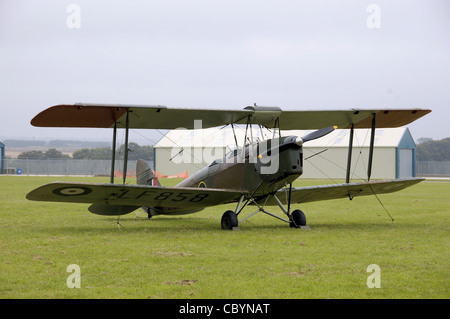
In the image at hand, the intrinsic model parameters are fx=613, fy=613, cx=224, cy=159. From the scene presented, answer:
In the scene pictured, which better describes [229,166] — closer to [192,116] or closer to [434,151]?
[192,116]

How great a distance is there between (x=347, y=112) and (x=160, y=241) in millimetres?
5405

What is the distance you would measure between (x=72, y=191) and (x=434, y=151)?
320 ft

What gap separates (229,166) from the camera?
42.4ft

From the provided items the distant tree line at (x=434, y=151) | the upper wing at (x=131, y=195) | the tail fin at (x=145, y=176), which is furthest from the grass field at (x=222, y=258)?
the distant tree line at (x=434, y=151)

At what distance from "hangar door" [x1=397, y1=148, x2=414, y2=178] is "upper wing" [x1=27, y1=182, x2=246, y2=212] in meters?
41.2

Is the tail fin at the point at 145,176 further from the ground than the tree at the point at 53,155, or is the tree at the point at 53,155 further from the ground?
the tree at the point at 53,155

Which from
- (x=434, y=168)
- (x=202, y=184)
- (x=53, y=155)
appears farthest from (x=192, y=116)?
(x=53, y=155)

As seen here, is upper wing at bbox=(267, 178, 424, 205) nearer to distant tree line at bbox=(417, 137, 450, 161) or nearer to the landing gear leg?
the landing gear leg

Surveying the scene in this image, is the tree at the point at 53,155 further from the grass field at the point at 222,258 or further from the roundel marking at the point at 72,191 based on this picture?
the roundel marking at the point at 72,191

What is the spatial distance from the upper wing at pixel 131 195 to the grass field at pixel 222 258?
0.56 meters

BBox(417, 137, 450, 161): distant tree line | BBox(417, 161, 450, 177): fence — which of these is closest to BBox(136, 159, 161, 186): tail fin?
BBox(417, 161, 450, 177): fence

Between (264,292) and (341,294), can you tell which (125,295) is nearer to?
(264,292)

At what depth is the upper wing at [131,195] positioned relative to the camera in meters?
11.2

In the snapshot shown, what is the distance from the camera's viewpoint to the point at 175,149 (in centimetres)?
4991
